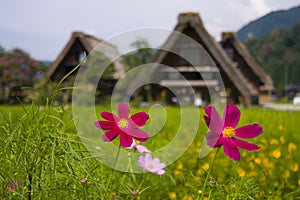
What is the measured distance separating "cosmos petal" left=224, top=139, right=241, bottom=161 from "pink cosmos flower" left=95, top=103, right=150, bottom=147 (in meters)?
0.15

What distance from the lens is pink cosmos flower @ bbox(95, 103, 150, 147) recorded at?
32.6 inches

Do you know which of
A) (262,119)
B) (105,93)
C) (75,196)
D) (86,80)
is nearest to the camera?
(75,196)

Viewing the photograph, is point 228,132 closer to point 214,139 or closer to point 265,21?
point 214,139

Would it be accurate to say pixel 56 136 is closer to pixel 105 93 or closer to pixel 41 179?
pixel 41 179

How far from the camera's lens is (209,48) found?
1121 cm

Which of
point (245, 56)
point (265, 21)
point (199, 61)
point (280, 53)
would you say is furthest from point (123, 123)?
point (280, 53)

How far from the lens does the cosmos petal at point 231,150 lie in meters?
0.80

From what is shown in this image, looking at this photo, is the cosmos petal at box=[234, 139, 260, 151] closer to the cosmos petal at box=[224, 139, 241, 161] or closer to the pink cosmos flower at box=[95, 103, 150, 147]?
the cosmos petal at box=[224, 139, 241, 161]

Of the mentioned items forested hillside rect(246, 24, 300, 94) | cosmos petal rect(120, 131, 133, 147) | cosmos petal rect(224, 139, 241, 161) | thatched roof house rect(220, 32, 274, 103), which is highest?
cosmos petal rect(120, 131, 133, 147)

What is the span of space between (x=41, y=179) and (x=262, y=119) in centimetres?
341

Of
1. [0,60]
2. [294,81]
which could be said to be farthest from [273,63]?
[0,60]

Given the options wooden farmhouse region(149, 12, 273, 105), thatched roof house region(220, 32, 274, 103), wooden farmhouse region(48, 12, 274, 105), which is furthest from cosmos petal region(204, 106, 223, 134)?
thatched roof house region(220, 32, 274, 103)

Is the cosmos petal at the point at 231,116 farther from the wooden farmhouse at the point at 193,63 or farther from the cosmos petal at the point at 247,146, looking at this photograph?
the wooden farmhouse at the point at 193,63

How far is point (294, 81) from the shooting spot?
42969mm
